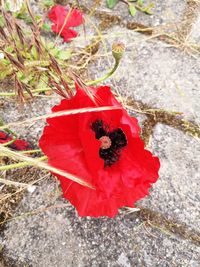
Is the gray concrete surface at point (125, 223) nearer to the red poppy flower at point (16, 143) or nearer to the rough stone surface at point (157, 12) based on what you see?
the red poppy flower at point (16, 143)

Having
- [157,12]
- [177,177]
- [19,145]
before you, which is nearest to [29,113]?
[19,145]

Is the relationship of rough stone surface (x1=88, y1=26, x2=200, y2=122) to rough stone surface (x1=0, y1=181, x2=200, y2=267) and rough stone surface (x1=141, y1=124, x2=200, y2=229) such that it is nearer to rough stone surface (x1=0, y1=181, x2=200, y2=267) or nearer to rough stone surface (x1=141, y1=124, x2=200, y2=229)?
rough stone surface (x1=141, y1=124, x2=200, y2=229)

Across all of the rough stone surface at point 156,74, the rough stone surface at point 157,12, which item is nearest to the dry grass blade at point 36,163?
the rough stone surface at point 156,74

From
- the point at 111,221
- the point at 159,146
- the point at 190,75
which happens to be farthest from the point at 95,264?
the point at 190,75

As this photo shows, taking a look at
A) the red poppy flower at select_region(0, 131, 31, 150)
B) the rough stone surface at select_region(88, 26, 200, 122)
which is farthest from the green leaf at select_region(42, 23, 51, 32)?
the red poppy flower at select_region(0, 131, 31, 150)

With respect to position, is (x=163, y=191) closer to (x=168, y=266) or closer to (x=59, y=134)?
(x=168, y=266)

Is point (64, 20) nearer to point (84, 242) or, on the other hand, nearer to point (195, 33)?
point (195, 33)

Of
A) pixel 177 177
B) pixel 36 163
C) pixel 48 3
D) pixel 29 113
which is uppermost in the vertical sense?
pixel 36 163
